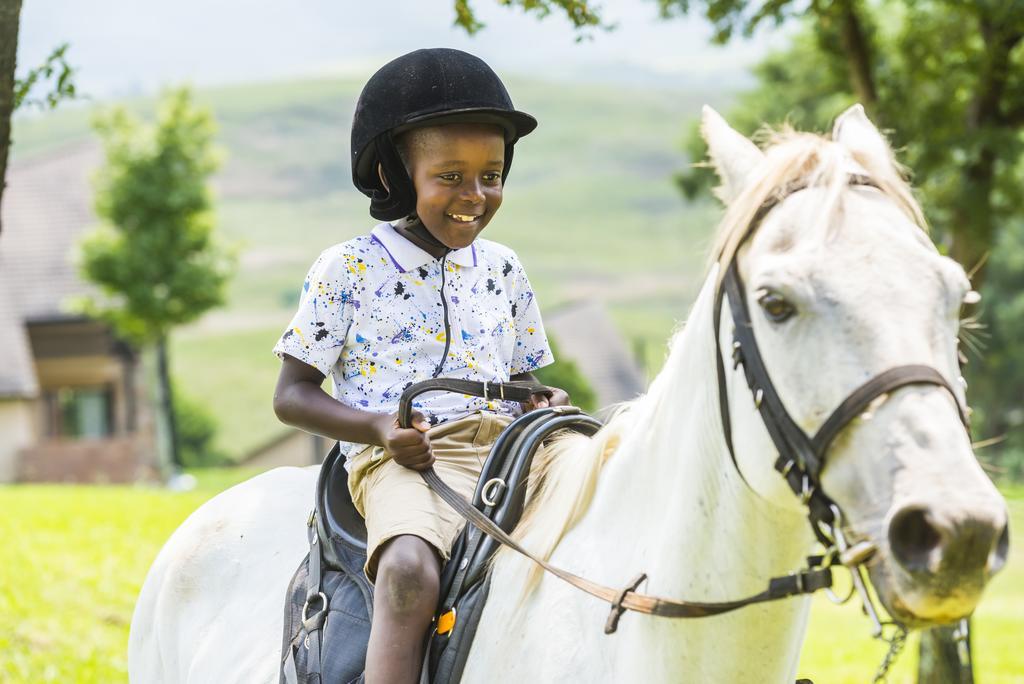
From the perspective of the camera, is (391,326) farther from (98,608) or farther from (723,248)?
(98,608)

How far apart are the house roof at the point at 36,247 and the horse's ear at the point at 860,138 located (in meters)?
29.3

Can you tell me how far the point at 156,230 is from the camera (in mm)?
27797

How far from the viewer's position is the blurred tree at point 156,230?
27.2m

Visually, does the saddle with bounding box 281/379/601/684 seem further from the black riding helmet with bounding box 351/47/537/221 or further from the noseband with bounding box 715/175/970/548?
the noseband with bounding box 715/175/970/548

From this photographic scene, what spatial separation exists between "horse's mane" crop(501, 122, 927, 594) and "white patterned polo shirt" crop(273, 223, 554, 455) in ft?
1.11

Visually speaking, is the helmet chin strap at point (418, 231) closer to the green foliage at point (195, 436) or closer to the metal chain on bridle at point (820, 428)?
the metal chain on bridle at point (820, 428)

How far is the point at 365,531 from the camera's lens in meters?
2.93

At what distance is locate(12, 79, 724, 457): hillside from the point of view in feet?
359

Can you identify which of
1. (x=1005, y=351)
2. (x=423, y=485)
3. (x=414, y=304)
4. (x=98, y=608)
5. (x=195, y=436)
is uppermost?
(x=414, y=304)

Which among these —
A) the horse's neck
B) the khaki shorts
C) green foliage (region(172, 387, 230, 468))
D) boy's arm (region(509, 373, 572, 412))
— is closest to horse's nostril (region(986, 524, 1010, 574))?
the horse's neck

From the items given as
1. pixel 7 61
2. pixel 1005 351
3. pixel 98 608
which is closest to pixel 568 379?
pixel 98 608

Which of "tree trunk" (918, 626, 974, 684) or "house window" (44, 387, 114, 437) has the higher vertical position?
"tree trunk" (918, 626, 974, 684)

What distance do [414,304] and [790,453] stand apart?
4.36ft

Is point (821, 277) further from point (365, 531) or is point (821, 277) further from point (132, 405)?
point (132, 405)
